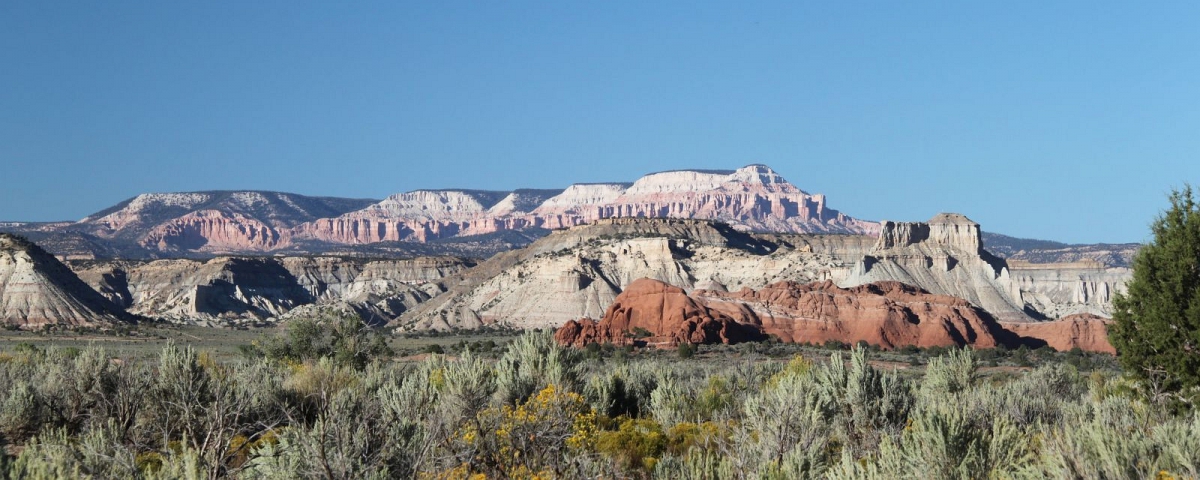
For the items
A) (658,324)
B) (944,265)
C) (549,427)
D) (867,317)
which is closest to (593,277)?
(658,324)

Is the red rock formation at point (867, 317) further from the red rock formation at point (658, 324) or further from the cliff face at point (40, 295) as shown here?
the cliff face at point (40, 295)

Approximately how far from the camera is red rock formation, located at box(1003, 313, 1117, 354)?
271ft

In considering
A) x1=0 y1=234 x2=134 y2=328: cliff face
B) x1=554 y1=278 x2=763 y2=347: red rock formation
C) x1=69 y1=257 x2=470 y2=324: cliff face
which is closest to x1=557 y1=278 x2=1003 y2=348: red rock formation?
x1=554 y1=278 x2=763 y2=347: red rock formation

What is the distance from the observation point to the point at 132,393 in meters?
23.0

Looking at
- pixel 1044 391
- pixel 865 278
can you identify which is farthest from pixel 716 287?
pixel 1044 391

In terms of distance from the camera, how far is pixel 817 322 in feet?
278

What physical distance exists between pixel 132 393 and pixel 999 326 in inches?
2960

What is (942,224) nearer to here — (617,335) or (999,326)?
(999,326)

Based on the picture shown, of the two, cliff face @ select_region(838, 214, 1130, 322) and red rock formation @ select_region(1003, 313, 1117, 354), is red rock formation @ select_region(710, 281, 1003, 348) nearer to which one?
red rock formation @ select_region(1003, 313, 1117, 354)

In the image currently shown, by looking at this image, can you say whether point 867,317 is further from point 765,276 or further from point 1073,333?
point 765,276

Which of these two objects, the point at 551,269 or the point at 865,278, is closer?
the point at 865,278

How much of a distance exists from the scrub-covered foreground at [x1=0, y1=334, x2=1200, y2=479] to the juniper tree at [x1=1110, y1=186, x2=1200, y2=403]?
2.34ft

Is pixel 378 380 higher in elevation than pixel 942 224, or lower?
lower

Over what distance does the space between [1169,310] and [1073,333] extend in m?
64.1
